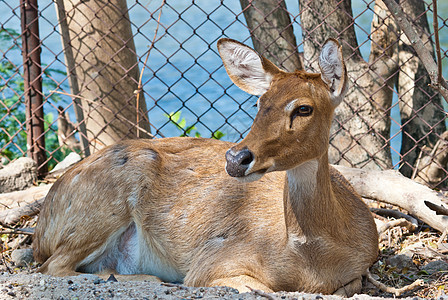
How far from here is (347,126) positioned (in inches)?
251

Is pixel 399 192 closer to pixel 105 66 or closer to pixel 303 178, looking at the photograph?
pixel 303 178

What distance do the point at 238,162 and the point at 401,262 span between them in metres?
1.91

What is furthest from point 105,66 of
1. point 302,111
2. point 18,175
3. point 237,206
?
point 302,111

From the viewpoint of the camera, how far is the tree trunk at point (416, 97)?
6176mm

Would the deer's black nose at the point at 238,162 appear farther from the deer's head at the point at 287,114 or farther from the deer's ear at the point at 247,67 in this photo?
the deer's ear at the point at 247,67

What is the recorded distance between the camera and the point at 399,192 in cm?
513

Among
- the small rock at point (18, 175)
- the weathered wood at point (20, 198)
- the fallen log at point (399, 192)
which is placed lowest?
the fallen log at point (399, 192)

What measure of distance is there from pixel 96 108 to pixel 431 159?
3298mm

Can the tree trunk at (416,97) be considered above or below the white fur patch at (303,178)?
above

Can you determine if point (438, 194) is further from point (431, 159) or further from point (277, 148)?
point (277, 148)

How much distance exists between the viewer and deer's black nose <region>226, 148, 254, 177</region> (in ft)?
10.9

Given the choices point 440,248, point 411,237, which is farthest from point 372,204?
point 440,248

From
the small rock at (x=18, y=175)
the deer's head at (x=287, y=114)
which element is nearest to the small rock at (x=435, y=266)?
the deer's head at (x=287, y=114)

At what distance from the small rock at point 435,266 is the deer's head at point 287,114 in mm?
1395
